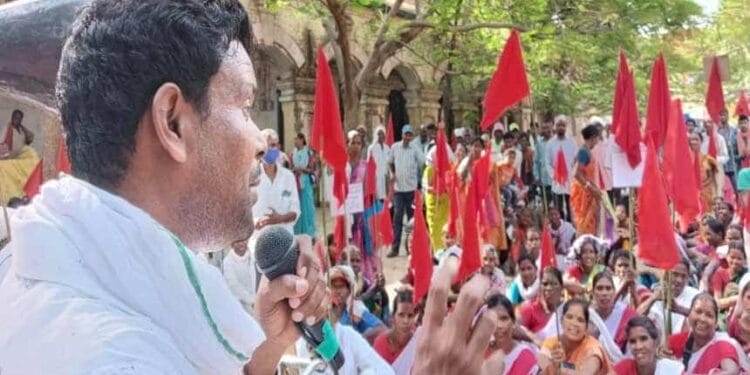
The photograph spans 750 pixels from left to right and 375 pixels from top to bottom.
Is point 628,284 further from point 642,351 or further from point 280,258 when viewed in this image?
point 280,258

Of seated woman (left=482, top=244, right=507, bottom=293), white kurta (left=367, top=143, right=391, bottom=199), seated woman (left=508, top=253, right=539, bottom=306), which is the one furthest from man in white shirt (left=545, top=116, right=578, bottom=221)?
seated woman (left=508, top=253, right=539, bottom=306)

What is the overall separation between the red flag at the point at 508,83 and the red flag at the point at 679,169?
2.78 feet

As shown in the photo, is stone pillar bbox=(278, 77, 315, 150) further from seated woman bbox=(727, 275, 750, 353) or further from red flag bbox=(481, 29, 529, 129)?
seated woman bbox=(727, 275, 750, 353)

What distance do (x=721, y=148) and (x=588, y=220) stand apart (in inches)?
123

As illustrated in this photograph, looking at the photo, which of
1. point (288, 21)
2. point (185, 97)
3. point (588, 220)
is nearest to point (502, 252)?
point (588, 220)

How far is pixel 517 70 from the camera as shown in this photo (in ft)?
14.2

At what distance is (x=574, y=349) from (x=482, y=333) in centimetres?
330

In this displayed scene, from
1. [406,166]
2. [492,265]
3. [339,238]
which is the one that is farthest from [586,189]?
[339,238]

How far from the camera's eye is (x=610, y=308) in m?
4.49

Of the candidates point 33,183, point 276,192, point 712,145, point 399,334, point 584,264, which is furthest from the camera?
point 712,145

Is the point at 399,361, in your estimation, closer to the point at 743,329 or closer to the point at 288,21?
the point at 743,329

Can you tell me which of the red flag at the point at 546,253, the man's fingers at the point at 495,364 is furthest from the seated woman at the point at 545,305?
the man's fingers at the point at 495,364

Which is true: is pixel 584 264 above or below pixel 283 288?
below

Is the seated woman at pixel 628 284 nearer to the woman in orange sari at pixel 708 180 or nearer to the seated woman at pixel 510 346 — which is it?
the seated woman at pixel 510 346
